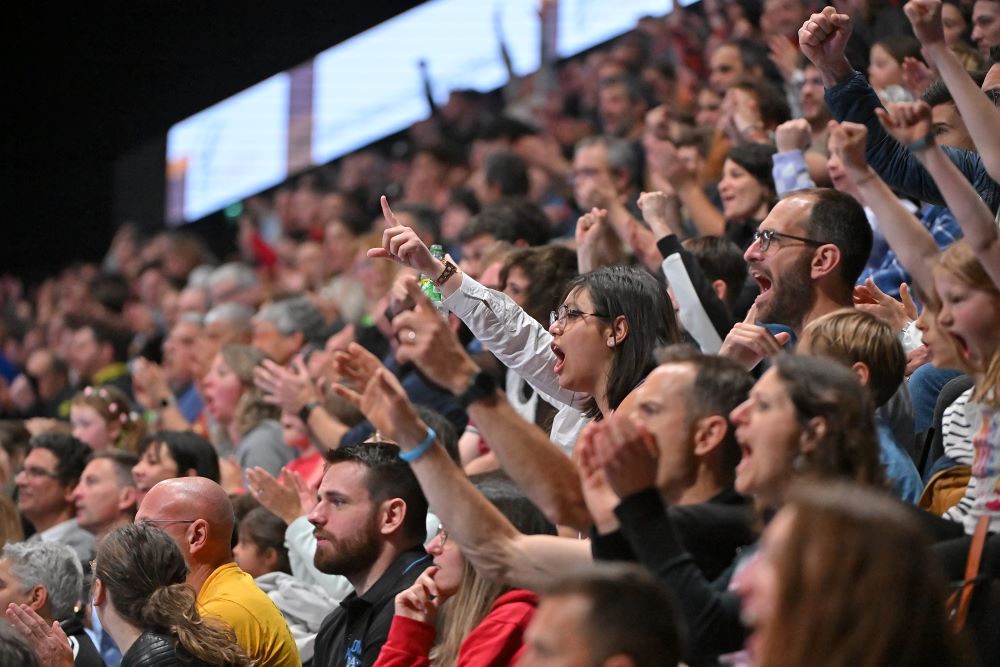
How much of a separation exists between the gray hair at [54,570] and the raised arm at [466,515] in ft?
6.62

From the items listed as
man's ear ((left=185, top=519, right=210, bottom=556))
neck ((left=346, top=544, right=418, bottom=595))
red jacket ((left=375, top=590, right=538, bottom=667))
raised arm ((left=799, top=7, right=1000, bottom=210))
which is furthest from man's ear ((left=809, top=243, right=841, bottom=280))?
man's ear ((left=185, top=519, right=210, bottom=556))

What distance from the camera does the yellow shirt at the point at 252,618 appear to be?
151 inches

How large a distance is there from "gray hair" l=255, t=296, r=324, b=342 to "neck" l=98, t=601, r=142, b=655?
3.51 metres

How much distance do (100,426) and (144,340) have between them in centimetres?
291

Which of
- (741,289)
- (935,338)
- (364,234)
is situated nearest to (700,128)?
(741,289)

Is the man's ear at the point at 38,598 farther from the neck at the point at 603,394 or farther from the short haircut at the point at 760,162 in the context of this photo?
the short haircut at the point at 760,162

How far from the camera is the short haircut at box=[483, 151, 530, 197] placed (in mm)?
7234

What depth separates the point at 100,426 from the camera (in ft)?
21.4

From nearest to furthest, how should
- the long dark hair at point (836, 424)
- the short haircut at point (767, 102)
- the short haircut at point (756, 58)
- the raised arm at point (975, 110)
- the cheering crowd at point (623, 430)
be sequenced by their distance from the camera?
1. the cheering crowd at point (623, 430)
2. the long dark hair at point (836, 424)
3. the raised arm at point (975, 110)
4. the short haircut at point (767, 102)
5. the short haircut at point (756, 58)

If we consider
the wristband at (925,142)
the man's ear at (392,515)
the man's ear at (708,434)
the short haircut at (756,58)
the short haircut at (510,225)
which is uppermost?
the short haircut at (756,58)

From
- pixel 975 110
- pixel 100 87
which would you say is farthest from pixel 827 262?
pixel 100 87

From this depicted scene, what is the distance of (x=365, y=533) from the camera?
3930 millimetres

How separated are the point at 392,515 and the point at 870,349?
4.74ft

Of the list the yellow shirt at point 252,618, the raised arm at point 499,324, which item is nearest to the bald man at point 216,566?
the yellow shirt at point 252,618
